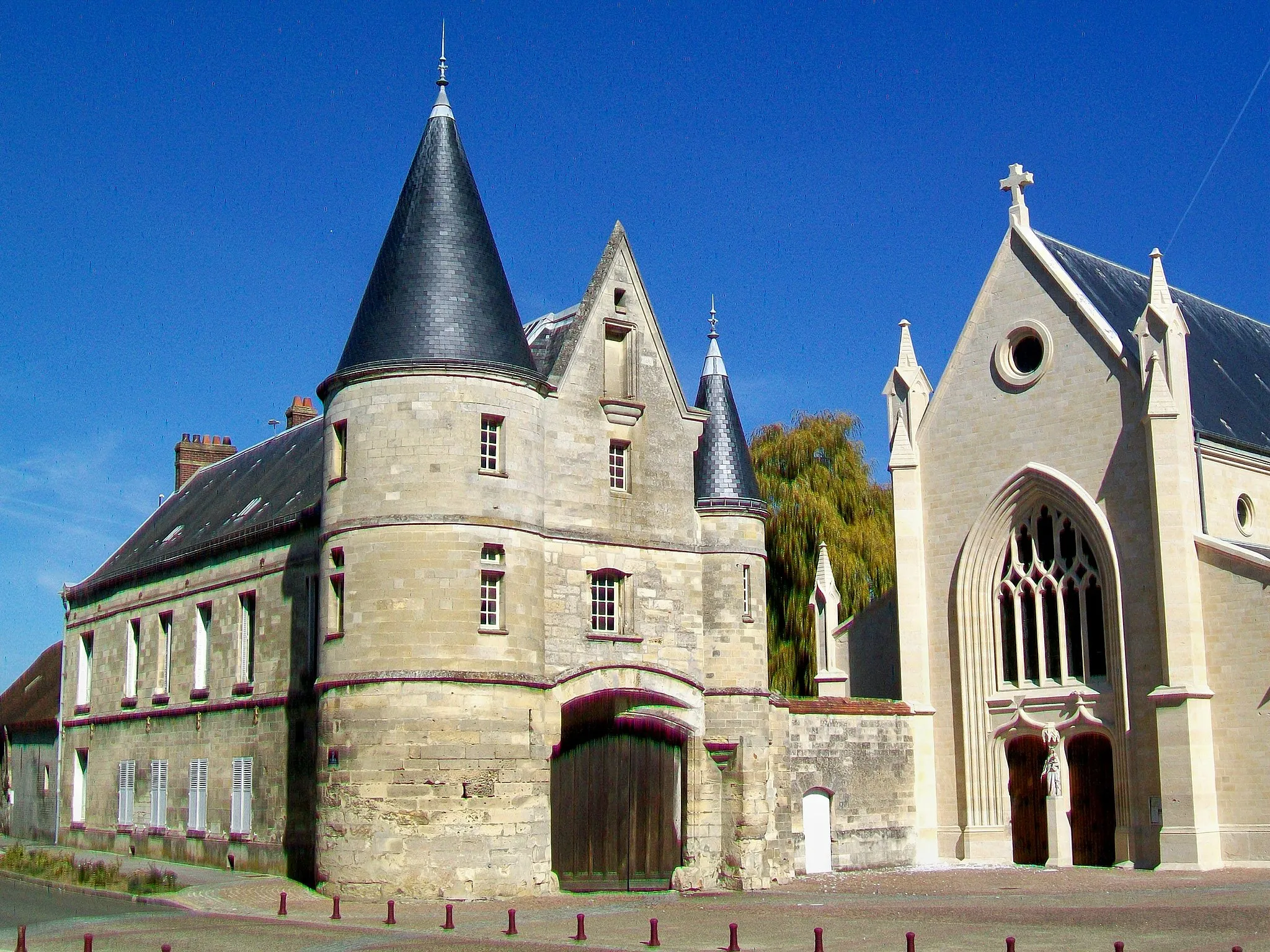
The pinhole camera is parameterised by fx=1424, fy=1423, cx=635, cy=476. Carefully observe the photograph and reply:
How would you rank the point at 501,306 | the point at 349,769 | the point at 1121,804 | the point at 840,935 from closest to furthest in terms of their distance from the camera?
1. the point at 840,935
2. the point at 349,769
3. the point at 501,306
4. the point at 1121,804

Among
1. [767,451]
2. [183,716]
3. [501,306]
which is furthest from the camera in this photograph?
[767,451]

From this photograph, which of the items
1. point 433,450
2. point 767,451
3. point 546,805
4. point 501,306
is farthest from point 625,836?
point 767,451

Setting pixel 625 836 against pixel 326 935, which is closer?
pixel 326 935

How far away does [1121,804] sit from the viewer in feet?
93.1

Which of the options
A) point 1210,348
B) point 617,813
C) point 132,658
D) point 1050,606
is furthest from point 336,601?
point 1210,348

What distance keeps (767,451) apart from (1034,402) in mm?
12405

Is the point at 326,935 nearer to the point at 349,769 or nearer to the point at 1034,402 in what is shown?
the point at 349,769

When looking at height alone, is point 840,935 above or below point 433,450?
below

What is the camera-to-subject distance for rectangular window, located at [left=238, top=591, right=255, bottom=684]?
94.3ft

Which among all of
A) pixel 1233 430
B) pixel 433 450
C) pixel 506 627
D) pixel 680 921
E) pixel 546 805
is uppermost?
pixel 1233 430

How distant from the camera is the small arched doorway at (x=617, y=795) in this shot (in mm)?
23594

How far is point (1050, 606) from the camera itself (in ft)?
101

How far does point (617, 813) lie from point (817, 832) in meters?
5.39

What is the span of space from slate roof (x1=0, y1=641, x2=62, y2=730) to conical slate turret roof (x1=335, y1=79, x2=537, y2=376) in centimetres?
1945
